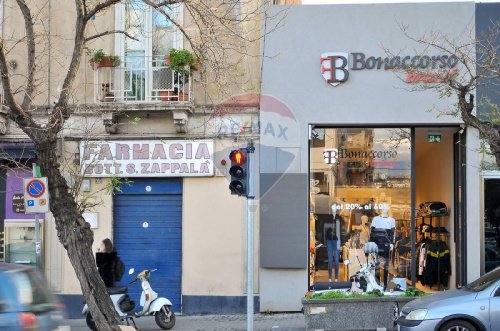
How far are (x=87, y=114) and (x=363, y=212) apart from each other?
21.2 feet

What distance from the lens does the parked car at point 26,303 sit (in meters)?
6.84

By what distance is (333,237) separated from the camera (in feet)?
49.2

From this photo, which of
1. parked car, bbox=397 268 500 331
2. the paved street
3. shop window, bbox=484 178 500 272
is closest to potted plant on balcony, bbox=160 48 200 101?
the paved street

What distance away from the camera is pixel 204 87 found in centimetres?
→ 1483

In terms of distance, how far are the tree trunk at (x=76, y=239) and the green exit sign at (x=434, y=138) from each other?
831cm

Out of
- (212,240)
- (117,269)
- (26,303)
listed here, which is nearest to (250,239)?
(117,269)

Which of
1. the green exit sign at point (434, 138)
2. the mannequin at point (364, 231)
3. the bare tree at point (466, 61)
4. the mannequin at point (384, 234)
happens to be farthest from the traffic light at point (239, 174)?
the green exit sign at point (434, 138)

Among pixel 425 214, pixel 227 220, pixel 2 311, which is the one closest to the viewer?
pixel 2 311

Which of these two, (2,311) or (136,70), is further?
(136,70)

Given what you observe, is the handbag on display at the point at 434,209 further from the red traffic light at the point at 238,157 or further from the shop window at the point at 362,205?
the red traffic light at the point at 238,157

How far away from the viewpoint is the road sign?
1086 centimetres

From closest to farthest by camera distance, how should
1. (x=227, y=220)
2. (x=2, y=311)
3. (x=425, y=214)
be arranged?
(x=2, y=311), (x=227, y=220), (x=425, y=214)

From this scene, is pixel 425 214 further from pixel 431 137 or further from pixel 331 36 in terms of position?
pixel 331 36

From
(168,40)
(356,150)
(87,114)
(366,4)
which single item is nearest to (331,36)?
(366,4)
